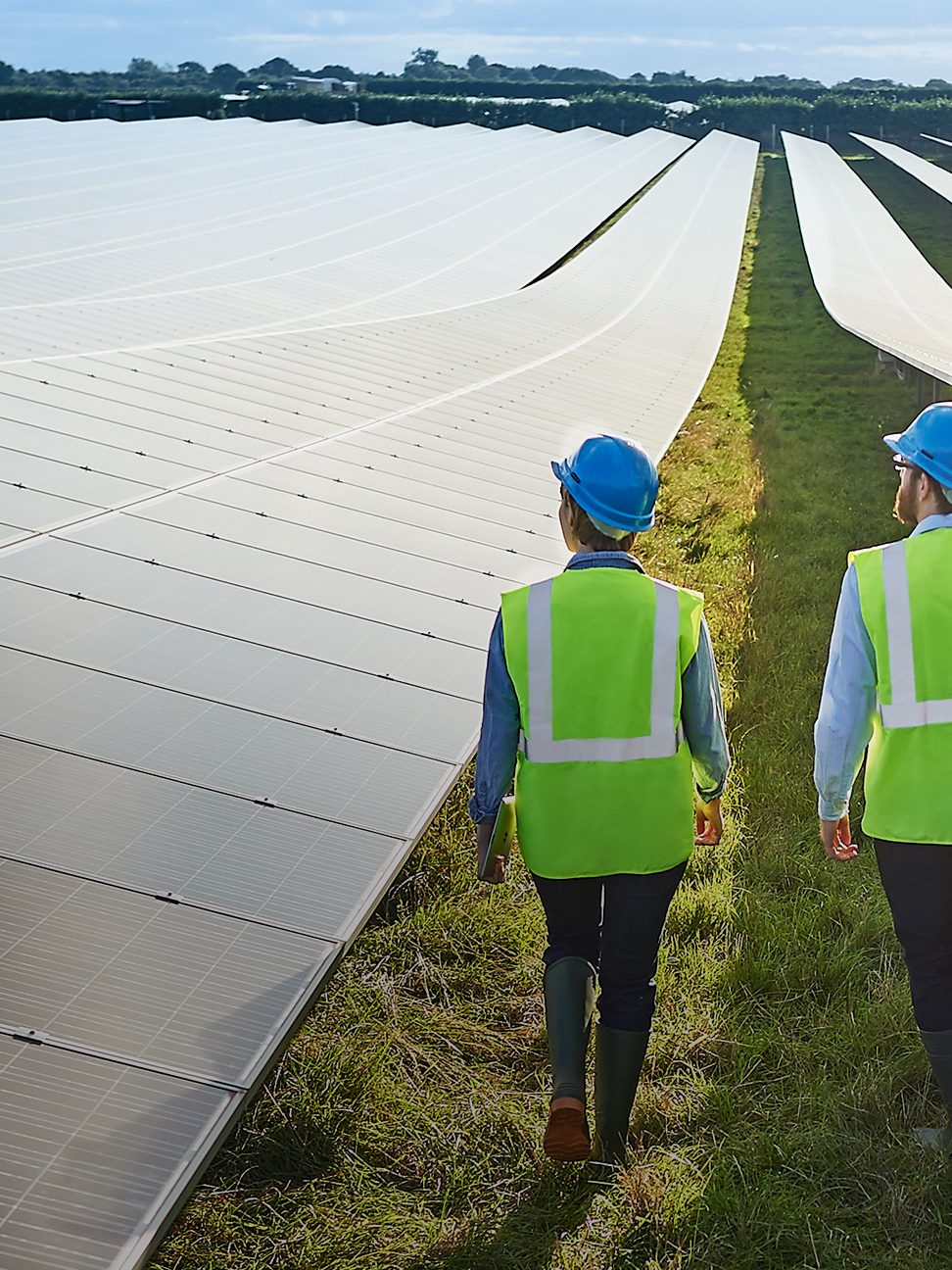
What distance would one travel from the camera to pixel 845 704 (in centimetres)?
381

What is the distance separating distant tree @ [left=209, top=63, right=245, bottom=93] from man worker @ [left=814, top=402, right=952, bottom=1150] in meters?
70.5

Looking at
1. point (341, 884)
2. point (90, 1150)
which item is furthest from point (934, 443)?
point (90, 1150)

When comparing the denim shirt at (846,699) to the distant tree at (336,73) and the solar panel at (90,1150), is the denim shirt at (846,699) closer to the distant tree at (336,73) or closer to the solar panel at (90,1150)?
the solar panel at (90,1150)

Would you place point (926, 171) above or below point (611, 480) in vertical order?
above

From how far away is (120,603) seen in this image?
20.5 feet

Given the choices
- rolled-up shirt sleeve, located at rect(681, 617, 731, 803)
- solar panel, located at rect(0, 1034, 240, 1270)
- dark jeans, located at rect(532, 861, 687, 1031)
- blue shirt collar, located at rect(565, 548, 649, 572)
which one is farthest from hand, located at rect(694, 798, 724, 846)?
solar panel, located at rect(0, 1034, 240, 1270)

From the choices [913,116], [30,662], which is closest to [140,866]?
[30,662]

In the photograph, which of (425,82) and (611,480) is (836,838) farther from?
(425,82)

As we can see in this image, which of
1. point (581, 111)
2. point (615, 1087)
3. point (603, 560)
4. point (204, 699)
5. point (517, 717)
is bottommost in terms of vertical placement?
point (615, 1087)

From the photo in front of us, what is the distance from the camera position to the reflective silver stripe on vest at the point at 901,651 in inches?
146

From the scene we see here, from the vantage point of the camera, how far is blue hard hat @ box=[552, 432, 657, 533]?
3691mm

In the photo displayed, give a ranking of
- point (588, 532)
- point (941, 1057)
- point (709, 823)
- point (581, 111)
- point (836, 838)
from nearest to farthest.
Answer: point (588, 532), point (941, 1057), point (836, 838), point (709, 823), point (581, 111)

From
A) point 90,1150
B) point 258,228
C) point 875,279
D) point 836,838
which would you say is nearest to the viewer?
point 90,1150

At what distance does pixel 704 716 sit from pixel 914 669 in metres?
0.58
